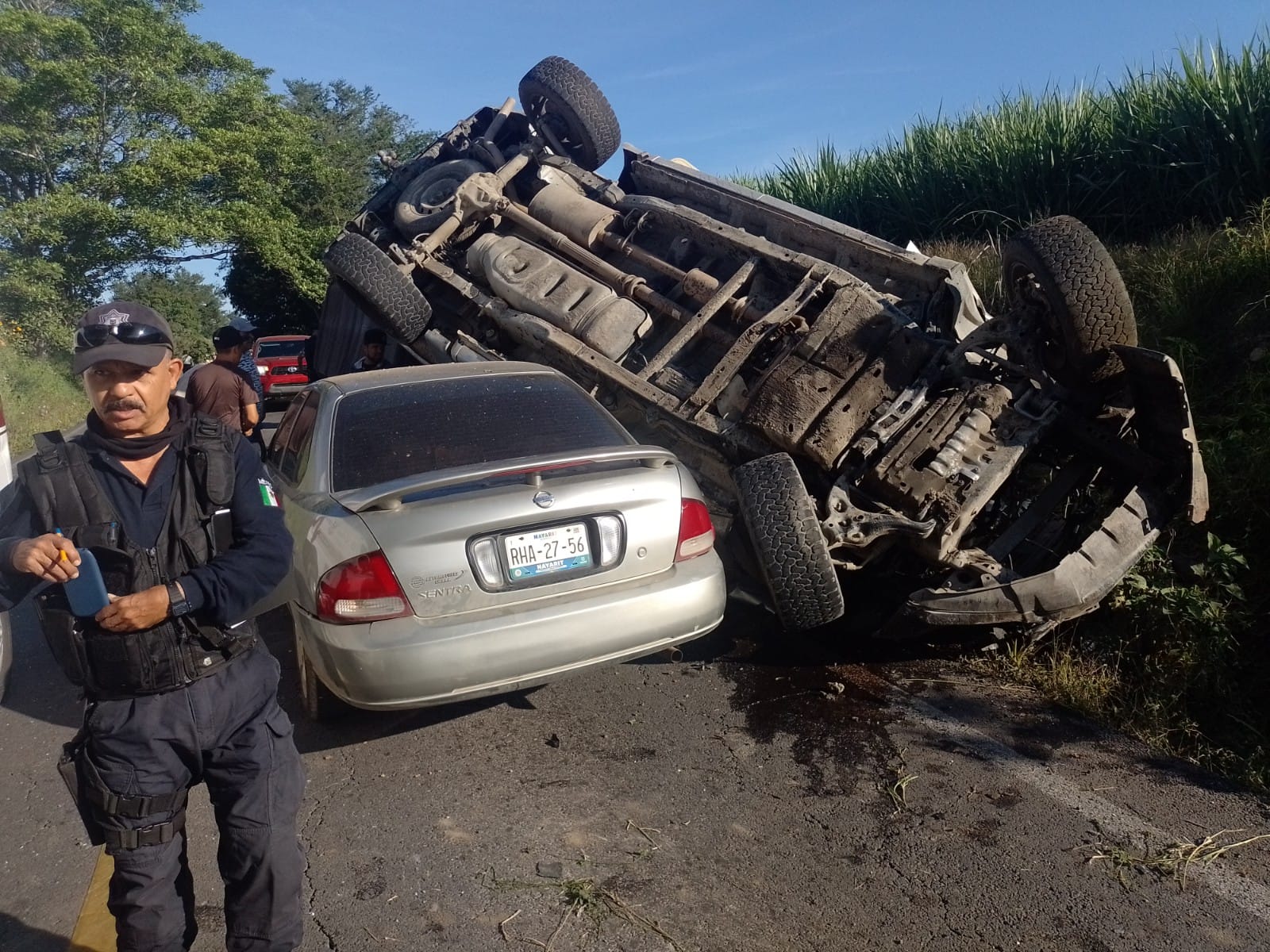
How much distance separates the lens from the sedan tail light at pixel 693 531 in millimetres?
3729

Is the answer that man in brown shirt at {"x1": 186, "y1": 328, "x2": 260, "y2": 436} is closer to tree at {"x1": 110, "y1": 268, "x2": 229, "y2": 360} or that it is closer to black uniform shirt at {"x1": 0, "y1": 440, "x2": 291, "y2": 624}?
black uniform shirt at {"x1": 0, "y1": 440, "x2": 291, "y2": 624}

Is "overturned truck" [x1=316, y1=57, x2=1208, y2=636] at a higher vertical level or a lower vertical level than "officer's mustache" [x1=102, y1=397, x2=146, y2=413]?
lower

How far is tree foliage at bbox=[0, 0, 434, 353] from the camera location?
78.4 ft

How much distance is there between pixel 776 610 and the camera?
438cm

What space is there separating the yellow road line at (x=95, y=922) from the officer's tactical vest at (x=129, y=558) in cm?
91

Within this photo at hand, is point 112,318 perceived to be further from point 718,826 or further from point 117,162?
point 117,162

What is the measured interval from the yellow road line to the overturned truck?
281 cm

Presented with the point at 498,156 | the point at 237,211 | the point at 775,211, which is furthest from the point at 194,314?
the point at 775,211

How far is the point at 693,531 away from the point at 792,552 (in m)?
0.67

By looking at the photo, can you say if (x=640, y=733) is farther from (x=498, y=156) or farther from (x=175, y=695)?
(x=498, y=156)

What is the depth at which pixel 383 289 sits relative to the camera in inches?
252

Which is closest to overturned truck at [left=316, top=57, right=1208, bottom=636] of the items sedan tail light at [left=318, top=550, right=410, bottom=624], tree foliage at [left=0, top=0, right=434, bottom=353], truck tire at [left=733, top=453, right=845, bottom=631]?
truck tire at [left=733, top=453, right=845, bottom=631]

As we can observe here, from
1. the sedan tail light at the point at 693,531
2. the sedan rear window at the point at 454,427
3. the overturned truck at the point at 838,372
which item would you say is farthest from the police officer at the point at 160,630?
the overturned truck at the point at 838,372

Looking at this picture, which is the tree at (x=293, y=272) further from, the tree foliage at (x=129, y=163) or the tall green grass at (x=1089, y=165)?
the tall green grass at (x=1089, y=165)
